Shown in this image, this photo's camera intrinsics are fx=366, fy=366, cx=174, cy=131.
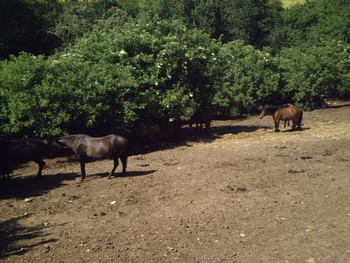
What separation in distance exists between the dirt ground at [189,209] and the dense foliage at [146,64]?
246 cm

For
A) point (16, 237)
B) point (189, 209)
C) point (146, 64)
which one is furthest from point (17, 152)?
point (146, 64)

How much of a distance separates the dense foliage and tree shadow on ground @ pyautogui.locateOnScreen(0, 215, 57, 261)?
524cm

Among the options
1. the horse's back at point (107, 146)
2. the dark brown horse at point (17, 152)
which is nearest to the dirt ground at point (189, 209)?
the dark brown horse at point (17, 152)

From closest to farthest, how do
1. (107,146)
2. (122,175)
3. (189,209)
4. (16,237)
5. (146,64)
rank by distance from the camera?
(16,237)
(189,209)
(107,146)
(122,175)
(146,64)

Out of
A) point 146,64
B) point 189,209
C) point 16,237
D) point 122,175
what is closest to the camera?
point 16,237

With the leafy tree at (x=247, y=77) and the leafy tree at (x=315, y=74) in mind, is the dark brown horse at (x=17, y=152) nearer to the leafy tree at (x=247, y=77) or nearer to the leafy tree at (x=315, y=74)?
the leafy tree at (x=247, y=77)

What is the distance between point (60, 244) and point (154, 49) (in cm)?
1198

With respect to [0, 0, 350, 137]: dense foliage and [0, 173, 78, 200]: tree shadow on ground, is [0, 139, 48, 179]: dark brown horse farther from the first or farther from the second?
[0, 0, 350, 137]: dense foliage

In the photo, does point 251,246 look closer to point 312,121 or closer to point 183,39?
point 183,39

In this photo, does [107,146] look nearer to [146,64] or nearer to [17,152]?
[17,152]

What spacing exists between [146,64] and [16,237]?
36.5 feet

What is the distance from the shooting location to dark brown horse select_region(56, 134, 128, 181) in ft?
36.2

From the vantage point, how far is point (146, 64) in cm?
1697

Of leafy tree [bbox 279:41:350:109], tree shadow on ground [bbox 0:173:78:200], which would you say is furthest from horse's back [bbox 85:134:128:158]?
leafy tree [bbox 279:41:350:109]
